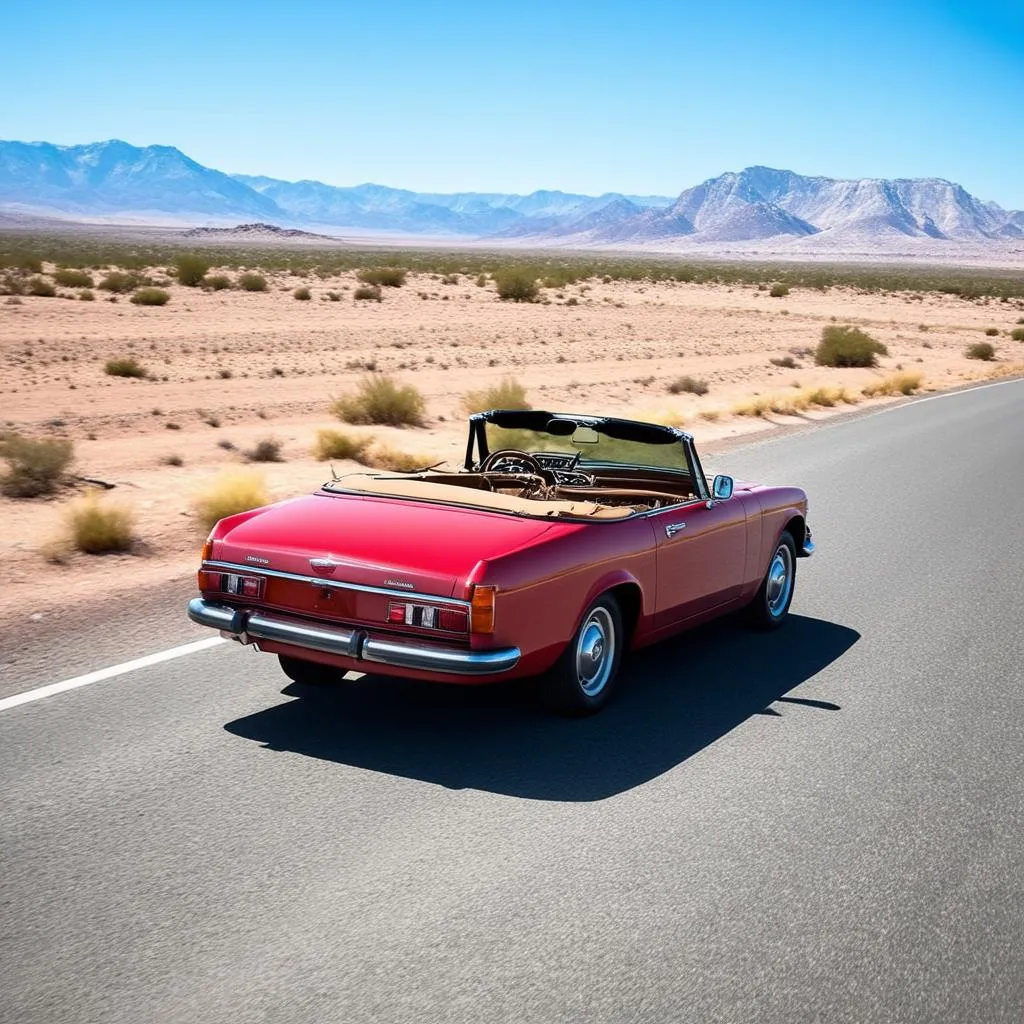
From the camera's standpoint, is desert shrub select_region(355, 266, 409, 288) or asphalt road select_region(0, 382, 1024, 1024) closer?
asphalt road select_region(0, 382, 1024, 1024)

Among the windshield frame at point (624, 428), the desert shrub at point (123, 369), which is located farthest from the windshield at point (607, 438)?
the desert shrub at point (123, 369)

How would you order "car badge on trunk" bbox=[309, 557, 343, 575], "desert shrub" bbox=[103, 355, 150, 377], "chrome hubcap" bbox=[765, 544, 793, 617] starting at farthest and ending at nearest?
"desert shrub" bbox=[103, 355, 150, 377] < "chrome hubcap" bbox=[765, 544, 793, 617] < "car badge on trunk" bbox=[309, 557, 343, 575]

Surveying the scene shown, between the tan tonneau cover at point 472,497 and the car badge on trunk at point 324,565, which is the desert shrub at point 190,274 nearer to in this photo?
the tan tonneau cover at point 472,497


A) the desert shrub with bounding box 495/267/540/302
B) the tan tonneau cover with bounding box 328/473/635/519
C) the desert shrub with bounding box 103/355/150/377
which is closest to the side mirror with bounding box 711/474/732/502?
the tan tonneau cover with bounding box 328/473/635/519

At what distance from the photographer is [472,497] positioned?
6180 millimetres

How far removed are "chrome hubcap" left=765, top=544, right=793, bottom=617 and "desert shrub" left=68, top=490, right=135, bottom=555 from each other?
5368mm

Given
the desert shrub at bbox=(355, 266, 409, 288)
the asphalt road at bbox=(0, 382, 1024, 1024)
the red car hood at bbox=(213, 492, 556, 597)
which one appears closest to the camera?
the asphalt road at bbox=(0, 382, 1024, 1024)

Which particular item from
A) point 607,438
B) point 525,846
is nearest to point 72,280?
point 607,438

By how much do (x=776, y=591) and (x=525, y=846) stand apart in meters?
3.94

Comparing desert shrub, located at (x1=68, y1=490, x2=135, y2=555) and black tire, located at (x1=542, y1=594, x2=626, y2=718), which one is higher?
black tire, located at (x1=542, y1=594, x2=626, y2=718)

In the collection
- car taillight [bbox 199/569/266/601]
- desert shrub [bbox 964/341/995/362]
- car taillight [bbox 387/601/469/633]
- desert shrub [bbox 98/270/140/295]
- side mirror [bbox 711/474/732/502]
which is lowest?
desert shrub [bbox 964/341/995/362]

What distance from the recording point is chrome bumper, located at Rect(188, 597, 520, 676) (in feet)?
17.1

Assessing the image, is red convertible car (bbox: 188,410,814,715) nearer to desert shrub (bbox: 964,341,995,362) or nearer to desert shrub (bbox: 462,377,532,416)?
desert shrub (bbox: 462,377,532,416)

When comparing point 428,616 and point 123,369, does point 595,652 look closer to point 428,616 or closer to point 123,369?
point 428,616
